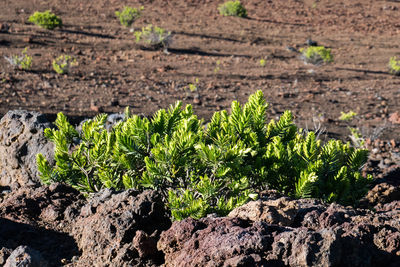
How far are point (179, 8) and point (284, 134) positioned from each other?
566 inches

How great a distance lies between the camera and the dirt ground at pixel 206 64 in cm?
913

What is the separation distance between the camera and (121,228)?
2.90 m

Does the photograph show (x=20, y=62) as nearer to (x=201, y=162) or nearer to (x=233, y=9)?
(x=201, y=162)

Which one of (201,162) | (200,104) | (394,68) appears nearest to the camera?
(201,162)

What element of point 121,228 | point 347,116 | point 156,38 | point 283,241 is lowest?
point 347,116

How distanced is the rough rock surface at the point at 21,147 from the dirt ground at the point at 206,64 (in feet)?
11.4

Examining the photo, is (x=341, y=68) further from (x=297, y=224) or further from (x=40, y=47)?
(x=297, y=224)

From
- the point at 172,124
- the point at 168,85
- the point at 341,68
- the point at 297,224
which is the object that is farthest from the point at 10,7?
Answer: the point at 297,224

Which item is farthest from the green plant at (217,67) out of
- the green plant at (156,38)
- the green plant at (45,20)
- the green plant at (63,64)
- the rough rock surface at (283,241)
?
the rough rock surface at (283,241)

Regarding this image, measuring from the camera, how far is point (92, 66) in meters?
11.1

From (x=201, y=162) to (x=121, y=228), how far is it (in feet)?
2.74

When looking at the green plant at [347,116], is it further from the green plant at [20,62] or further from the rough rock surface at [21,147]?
the green plant at [20,62]

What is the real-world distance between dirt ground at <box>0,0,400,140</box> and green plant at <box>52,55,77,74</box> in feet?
0.47

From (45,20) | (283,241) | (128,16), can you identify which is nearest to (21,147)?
(283,241)
